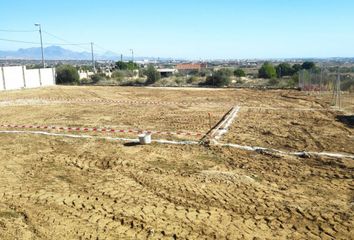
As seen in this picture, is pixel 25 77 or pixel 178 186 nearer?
pixel 178 186

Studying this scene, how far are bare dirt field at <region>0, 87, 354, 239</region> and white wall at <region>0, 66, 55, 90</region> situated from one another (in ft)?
84.3

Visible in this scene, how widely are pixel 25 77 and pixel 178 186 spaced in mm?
38010

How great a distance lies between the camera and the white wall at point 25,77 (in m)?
39.1

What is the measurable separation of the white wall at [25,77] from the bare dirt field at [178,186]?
25.7 metres

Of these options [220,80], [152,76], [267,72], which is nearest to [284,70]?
[267,72]

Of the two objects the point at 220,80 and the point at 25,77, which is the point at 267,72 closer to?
the point at 220,80

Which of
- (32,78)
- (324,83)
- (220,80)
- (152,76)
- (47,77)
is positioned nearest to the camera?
(324,83)

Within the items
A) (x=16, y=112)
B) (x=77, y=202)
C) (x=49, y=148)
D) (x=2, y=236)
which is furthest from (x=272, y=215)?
(x=16, y=112)

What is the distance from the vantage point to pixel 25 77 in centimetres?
4181

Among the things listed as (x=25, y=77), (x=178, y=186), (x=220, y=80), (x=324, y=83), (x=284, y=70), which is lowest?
(x=178, y=186)

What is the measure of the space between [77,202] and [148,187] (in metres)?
1.69

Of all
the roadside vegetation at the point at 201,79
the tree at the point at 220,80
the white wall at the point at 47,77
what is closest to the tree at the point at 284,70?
the roadside vegetation at the point at 201,79

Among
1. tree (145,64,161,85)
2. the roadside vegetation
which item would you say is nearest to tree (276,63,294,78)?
the roadside vegetation

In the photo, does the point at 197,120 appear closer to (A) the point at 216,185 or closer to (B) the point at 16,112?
(A) the point at 216,185
